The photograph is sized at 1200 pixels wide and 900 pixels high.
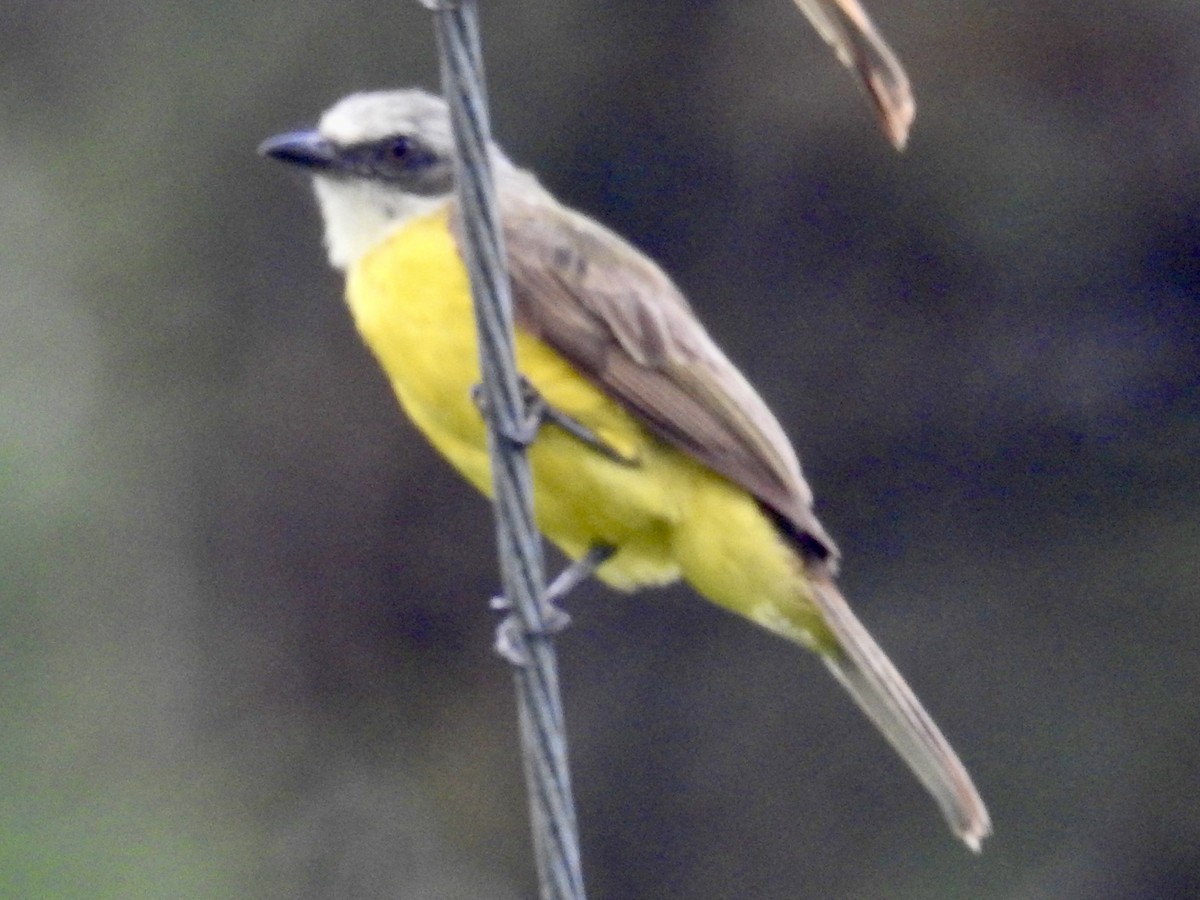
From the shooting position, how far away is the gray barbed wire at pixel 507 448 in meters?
2.97

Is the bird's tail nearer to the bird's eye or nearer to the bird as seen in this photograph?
the bird

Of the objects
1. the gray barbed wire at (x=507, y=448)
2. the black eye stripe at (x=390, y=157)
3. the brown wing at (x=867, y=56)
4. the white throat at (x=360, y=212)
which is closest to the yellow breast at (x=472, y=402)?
the white throat at (x=360, y=212)

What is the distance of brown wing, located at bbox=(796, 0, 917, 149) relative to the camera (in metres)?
3.48

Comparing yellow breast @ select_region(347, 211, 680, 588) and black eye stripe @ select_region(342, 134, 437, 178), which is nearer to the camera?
yellow breast @ select_region(347, 211, 680, 588)

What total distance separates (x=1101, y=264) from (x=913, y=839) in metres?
1.98

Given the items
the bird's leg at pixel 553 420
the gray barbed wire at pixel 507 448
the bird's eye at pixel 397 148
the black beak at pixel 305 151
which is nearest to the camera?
the gray barbed wire at pixel 507 448

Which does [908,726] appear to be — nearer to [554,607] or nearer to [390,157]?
[554,607]

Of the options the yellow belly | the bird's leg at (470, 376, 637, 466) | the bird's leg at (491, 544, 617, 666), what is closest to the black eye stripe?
the yellow belly

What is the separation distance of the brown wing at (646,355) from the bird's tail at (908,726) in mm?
159

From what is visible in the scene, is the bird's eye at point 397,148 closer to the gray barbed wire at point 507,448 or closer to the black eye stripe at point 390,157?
the black eye stripe at point 390,157

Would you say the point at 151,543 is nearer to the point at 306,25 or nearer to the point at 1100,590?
the point at 306,25

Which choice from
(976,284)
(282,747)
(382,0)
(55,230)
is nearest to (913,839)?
(976,284)

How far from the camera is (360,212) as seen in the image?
468 centimetres

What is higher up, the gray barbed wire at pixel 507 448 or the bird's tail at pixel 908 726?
the gray barbed wire at pixel 507 448
